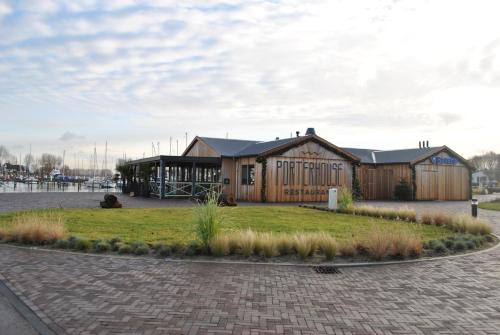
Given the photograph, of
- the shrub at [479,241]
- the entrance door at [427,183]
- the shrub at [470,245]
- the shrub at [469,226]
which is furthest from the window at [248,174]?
the shrub at [470,245]

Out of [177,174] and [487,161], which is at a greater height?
[487,161]

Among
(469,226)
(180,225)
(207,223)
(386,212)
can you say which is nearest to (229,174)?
(386,212)

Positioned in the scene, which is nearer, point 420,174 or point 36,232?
point 36,232

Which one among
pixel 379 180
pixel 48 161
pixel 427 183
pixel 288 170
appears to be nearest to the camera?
pixel 288 170

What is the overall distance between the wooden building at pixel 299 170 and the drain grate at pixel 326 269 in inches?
668

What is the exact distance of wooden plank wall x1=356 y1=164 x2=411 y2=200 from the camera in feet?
105

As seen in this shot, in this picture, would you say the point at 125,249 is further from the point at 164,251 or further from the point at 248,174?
the point at 248,174

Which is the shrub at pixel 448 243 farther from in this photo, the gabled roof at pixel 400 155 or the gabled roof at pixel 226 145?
the gabled roof at pixel 400 155

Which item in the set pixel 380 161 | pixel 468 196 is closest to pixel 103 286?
pixel 380 161

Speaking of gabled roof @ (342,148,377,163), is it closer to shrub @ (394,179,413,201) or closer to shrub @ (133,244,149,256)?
shrub @ (394,179,413,201)

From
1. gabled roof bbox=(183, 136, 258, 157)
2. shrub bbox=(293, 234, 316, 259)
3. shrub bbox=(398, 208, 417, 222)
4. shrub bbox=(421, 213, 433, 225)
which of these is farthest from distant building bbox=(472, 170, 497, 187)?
shrub bbox=(293, 234, 316, 259)

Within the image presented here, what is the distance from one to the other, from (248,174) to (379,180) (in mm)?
11647

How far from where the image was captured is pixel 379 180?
107 feet

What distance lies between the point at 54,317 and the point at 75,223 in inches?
344
